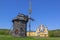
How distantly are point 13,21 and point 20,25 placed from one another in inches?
102

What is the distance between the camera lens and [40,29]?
5350 cm

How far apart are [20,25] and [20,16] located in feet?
9.63

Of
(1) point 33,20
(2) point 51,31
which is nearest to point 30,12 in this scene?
(1) point 33,20

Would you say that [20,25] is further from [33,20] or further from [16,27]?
[33,20]

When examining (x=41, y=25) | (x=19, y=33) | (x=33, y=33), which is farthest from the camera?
(x=33, y=33)

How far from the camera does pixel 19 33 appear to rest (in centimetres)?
4519

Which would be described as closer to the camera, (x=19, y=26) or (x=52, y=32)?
(x=19, y=26)

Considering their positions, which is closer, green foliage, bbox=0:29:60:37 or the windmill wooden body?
the windmill wooden body

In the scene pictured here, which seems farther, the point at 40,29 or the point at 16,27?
the point at 40,29

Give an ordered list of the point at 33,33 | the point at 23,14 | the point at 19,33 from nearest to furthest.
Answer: the point at 19,33 < the point at 23,14 < the point at 33,33

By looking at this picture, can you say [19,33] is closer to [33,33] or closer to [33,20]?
[33,20]

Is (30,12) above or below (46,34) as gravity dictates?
above

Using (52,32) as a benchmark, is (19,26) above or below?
above

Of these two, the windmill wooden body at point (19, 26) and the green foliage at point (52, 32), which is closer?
the windmill wooden body at point (19, 26)
